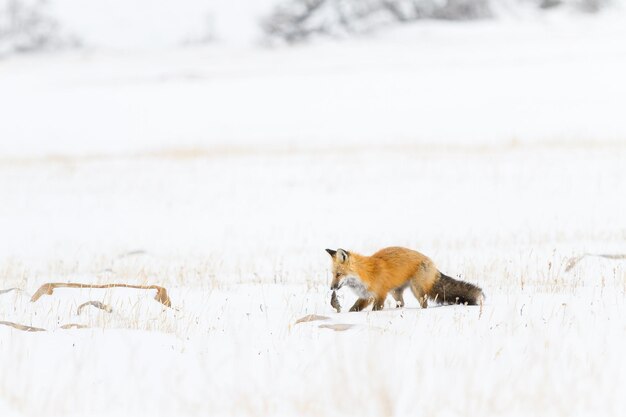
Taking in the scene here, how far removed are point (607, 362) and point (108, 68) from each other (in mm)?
64591

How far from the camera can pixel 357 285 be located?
7.29 metres

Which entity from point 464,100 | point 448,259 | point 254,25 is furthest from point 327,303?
point 254,25

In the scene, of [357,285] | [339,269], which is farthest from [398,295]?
[339,269]

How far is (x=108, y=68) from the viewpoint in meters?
66.7

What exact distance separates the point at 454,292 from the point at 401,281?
46cm

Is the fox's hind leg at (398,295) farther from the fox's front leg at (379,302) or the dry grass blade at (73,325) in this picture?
the dry grass blade at (73,325)

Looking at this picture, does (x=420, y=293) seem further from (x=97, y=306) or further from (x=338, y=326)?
(x=97, y=306)

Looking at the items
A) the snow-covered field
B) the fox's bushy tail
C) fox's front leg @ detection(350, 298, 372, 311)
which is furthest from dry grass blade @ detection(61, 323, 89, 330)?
the fox's bushy tail

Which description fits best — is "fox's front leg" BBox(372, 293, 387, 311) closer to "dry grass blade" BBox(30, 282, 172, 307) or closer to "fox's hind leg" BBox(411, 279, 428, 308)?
"fox's hind leg" BBox(411, 279, 428, 308)

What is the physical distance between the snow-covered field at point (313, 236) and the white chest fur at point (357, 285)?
Result: 18 centimetres

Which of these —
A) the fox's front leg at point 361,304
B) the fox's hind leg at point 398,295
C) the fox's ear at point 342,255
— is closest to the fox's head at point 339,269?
the fox's ear at point 342,255

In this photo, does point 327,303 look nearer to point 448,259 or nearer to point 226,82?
point 448,259

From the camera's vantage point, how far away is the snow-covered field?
5.14 meters

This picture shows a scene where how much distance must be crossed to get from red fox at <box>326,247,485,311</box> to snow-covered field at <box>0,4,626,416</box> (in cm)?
22
